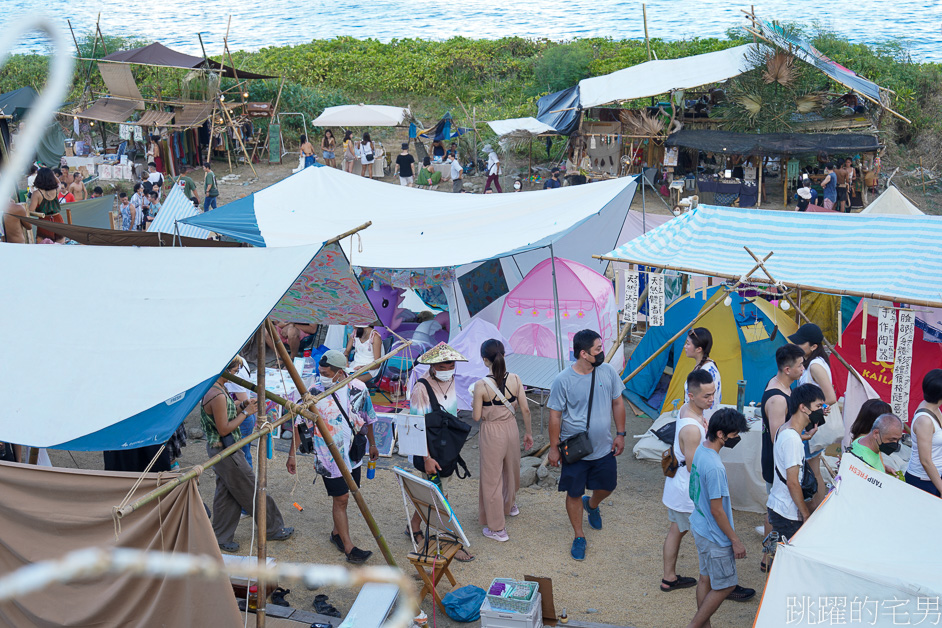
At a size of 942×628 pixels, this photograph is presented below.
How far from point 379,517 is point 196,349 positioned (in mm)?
2740

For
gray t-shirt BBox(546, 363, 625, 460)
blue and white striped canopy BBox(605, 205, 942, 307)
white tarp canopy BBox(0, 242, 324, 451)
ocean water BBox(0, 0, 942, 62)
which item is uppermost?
ocean water BBox(0, 0, 942, 62)

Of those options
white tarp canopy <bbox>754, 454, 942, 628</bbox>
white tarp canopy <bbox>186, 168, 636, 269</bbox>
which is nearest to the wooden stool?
white tarp canopy <bbox>754, 454, 942, 628</bbox>

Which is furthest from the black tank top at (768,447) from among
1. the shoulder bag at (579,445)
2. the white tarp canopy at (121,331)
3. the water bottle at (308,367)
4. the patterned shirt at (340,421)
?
the water bottle at (308,367)

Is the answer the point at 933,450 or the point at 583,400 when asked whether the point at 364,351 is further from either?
the point at 933,450

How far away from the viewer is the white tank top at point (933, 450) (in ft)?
15.4

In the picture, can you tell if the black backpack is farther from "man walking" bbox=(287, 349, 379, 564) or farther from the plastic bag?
the plastic bag

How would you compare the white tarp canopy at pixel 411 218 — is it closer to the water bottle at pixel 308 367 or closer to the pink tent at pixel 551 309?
the pink tent at pixel 551 309

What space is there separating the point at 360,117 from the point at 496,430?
1679 cm

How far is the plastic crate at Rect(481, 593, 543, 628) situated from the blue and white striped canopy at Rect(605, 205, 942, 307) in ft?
10.4

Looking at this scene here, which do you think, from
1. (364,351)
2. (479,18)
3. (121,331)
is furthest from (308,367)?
(479,18)

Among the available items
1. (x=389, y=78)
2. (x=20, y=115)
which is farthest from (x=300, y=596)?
(x=389, y=78)

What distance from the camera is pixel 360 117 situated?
69.2 feet

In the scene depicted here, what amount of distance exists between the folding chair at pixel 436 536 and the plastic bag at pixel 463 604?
64 millimetres

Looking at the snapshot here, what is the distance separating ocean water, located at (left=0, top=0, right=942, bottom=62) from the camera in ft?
177
